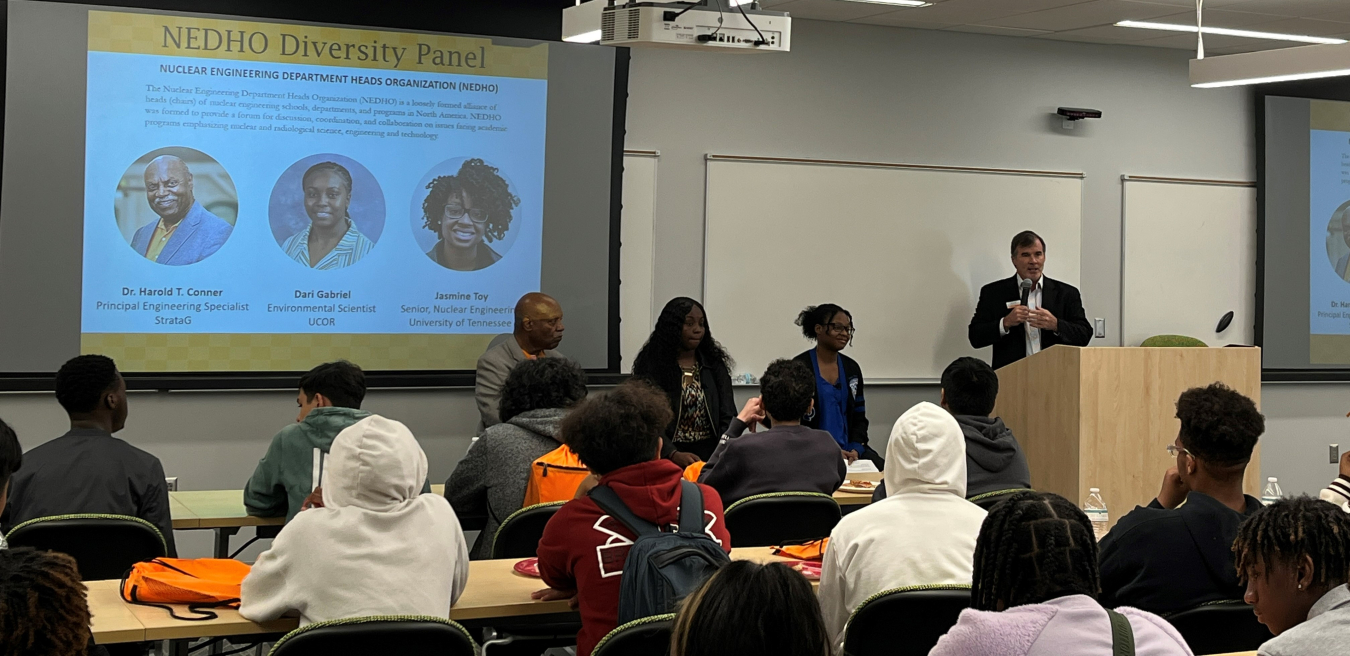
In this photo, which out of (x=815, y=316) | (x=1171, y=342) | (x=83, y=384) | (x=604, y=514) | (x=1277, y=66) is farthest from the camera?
(x=815, y=316)

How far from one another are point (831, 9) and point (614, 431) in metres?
4.46

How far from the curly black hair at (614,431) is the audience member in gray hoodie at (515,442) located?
0.79 m

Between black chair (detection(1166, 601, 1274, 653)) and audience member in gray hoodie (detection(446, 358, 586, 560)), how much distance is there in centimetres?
182

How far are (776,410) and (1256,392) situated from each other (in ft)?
9.78

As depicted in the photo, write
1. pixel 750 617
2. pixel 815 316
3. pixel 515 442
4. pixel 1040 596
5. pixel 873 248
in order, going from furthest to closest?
pixel 873 248 < pixel 815 316 < pixel 515 442 < pixel 1040 596 < pixel 750 617

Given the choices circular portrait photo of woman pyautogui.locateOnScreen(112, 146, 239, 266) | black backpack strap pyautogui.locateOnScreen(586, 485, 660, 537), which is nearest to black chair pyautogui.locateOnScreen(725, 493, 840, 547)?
black backpack strap pyautogui.locateOnScreen(586, 485, 660, 537)

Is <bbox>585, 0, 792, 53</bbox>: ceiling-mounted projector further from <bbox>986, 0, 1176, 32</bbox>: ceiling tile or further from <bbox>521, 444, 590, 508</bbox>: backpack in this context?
<bbox>986, 0, 1176, 32</bbox>: ceiling tile

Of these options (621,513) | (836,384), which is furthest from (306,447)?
(836,384)

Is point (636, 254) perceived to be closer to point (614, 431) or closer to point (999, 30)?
point (999, 30)

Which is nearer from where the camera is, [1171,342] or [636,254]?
[1171,342]

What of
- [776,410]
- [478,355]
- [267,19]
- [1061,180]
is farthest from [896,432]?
[1061,180]

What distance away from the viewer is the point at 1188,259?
26.1 ft

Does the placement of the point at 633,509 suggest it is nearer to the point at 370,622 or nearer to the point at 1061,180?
the point at 370,622

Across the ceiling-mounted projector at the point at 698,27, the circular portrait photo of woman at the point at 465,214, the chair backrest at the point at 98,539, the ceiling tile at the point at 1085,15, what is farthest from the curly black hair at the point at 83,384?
the ceiling tile at the point at 1085,15
